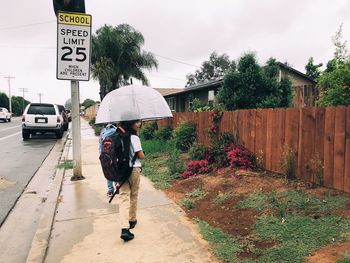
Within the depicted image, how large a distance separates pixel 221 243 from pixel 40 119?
595 inches

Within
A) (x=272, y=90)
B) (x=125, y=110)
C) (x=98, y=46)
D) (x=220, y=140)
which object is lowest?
(x=220, y=140)

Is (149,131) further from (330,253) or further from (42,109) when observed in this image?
(330,253)

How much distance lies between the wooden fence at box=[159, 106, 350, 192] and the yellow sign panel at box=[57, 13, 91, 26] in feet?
12.4

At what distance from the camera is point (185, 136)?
31.1 feet

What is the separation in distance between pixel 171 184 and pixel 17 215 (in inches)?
110

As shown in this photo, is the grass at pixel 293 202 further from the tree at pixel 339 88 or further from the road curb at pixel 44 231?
the road curb at pixel 44 231

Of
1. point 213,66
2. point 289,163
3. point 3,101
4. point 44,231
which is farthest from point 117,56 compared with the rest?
point 3,101

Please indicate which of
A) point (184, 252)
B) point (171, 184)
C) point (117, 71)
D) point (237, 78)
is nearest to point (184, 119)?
point (237, 78)

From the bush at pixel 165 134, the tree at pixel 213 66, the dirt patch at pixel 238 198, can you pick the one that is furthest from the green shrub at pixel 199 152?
the tree at pixel 213 66

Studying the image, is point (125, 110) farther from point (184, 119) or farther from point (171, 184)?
point (184, 119)

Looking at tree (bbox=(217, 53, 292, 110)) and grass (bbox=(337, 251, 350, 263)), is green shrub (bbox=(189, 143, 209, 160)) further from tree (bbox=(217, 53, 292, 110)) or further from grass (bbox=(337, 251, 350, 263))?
grass (bbox=(337, 251, 350, 263))

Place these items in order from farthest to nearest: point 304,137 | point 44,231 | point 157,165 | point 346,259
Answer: point 157,165 < point 304,137 < point 44,231 < point 346,259

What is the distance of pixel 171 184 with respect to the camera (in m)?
6.48

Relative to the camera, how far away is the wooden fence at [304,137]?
4.65 metres
